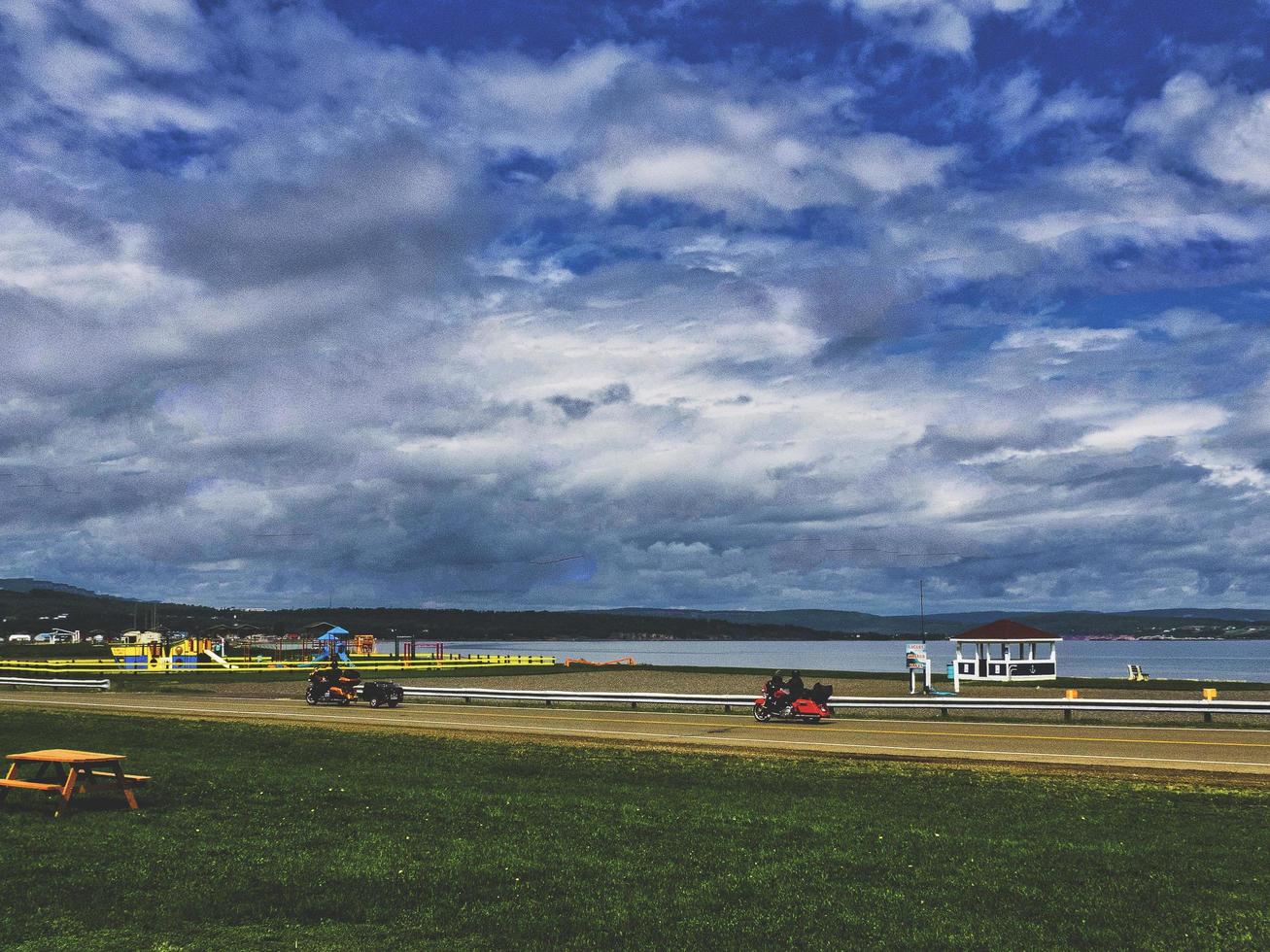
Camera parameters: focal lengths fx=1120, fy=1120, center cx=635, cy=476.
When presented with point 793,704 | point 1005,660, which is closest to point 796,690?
point 793,704

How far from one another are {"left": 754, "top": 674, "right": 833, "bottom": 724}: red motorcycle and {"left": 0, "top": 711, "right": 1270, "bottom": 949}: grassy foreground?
14385 millimetres

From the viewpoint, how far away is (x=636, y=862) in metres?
12.0

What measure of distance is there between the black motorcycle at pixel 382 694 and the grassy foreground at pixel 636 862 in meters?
23.6

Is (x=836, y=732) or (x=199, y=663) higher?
(x=199, y=663)

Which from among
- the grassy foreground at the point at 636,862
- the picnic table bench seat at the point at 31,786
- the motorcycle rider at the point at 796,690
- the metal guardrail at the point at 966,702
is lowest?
the grassy foreground at the point at 636,862

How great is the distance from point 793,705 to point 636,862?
23317mm

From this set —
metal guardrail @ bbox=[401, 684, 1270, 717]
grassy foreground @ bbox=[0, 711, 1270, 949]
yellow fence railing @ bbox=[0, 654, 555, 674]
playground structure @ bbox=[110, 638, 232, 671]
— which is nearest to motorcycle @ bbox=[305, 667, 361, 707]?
metal guardrail @ bbox=[401, 684, 1270, 717]

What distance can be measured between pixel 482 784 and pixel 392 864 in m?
6.56

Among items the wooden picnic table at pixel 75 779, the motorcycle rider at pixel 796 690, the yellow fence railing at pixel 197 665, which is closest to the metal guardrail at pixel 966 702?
the motorcycle rider at pixel 796 690

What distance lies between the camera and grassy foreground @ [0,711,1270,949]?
30.6 feet

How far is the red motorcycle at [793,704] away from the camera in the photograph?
34344 millimetres

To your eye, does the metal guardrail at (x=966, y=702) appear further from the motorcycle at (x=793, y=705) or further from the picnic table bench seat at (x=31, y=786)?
the picnic table bench seat at (x=31, y=786)

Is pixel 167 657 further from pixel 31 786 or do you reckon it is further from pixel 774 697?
pixel 31 786

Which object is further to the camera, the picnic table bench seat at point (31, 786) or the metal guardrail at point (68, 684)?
the metal guardrail at point (68, 684)
